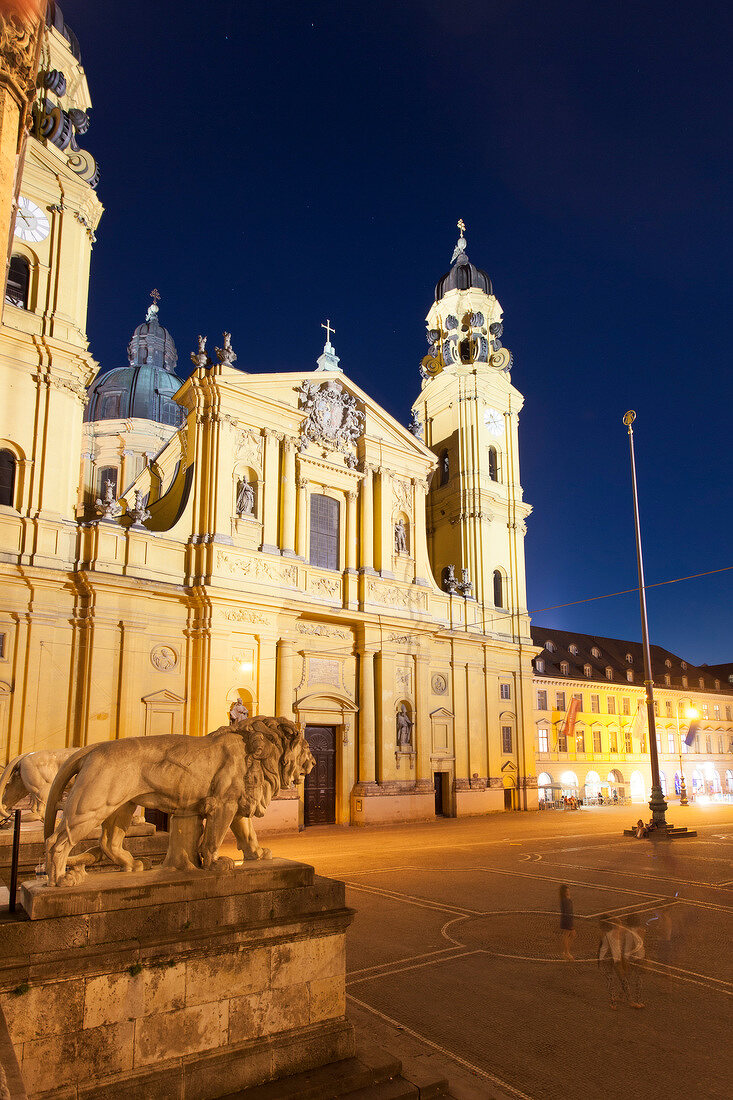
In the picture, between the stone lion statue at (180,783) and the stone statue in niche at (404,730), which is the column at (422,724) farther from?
the stone lion statue at (180,783)

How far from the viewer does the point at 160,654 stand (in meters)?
25.2

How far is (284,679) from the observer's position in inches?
1081

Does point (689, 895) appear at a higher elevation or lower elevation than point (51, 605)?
lower

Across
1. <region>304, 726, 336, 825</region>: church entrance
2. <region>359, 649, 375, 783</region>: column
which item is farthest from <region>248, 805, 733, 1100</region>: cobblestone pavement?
<region>359, 649, 375, 783</region>: column

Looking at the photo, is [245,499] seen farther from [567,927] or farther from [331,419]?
[567,927]

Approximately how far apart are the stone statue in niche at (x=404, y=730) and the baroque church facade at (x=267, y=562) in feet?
0.27

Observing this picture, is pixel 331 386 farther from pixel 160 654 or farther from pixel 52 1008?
pixel 52 1008

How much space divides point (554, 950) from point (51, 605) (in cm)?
1867

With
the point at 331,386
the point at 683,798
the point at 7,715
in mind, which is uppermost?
the point at 331,386

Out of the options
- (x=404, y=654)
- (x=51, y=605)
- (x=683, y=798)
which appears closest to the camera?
(x=51, y=605)

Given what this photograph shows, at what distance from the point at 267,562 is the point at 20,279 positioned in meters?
13.1

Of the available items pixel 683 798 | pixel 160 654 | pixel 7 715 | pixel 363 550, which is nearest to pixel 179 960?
pixel 7 715

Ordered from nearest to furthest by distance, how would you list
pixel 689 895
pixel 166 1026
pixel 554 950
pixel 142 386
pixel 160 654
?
pixel 166 1026 → pixel 554 950 → pixel 689 895 → pixel 160 654 → pixel 142 386

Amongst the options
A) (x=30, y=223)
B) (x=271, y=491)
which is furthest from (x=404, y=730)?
(x=30, y=223)
